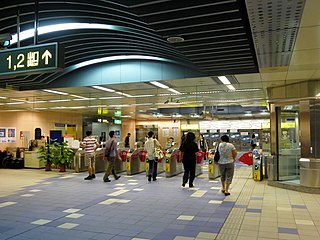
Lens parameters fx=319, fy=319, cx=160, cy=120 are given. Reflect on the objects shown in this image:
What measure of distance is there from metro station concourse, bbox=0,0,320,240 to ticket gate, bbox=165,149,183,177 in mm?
73

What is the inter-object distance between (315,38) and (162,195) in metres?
4.33

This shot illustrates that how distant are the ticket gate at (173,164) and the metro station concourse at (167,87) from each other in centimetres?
7

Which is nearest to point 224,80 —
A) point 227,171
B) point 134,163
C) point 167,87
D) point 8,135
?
point 167,87

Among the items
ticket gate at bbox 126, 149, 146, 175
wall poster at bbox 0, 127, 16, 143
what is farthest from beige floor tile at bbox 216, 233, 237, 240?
wall poster at bbox 0, 127, 16, 143

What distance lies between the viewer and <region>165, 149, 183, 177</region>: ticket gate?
10073 millimetres

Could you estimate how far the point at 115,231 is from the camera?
14.5 feet

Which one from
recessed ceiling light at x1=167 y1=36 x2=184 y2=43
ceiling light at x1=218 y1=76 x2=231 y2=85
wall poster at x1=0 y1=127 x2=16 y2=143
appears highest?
recessed ceiling light at x1=167 y1=36 x2=184 y2=43

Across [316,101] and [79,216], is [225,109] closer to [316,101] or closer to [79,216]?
[316,101]

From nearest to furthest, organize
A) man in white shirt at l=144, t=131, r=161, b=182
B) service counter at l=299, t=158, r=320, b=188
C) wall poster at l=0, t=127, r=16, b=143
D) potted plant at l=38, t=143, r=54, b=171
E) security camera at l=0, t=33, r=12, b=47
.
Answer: security camera at l=0, t=33, r=12, b=47, service counter at l=299, t=158, r=320, b=188, man in white shirt at l=144, t=131, r=161, b=182, potted plant at l=38, t=143, r=54, b=171, wall poster at l=0, t=127, r=16, b=143

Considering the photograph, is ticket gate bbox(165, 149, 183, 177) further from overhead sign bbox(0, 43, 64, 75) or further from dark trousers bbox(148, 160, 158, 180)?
overhead sign bbox(0, 43, 64, 75)

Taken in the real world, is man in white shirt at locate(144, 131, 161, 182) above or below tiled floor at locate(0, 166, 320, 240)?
above

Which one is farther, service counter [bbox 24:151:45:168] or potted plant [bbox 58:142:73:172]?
service counter [bbox 24:151:45:168]

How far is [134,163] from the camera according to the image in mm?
11117

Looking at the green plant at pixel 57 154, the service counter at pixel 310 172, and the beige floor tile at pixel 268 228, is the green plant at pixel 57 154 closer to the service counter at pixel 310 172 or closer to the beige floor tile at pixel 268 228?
the service counter at pixel 310 172
